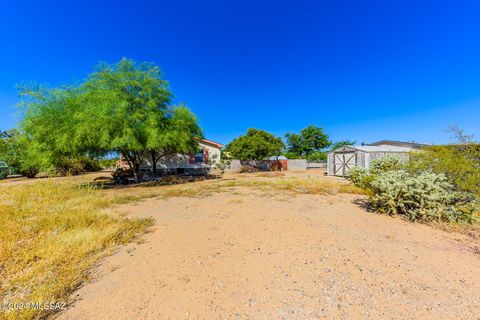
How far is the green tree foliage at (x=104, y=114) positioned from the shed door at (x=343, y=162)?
14.1 m

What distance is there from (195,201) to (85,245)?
14.5 feet

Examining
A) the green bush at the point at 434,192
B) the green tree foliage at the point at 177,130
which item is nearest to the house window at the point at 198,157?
the green tree foliage at the point at 177,130

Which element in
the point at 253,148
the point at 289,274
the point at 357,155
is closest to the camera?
the point at 289,274

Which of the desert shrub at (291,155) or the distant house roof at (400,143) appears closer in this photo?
the distant house roof at (400,143)

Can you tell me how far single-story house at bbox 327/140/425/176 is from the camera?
14790 millimetres

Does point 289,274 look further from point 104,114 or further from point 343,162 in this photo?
point 343,162

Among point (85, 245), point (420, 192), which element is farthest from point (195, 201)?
point (420, 192)

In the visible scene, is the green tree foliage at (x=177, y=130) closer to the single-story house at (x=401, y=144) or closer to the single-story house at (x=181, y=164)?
the single-story house at (x=181, y=164)

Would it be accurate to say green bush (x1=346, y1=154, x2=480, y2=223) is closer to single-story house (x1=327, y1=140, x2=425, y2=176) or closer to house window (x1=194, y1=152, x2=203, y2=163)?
single-story house (x1=327, y1=140, x2=425, y2=176)

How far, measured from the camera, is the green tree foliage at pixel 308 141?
3819 cm

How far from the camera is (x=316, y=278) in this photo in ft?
8.64

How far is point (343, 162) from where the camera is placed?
674 inches

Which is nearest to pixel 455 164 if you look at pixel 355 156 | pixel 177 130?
pixel 355 156

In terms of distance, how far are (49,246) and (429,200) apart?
8.67 m
